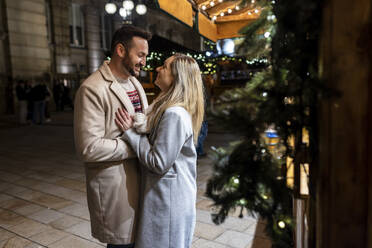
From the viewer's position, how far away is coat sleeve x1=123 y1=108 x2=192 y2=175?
1673mm

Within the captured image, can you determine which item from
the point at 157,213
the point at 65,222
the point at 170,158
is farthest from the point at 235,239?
the point at 65,222

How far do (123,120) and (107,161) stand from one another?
0.27 meters

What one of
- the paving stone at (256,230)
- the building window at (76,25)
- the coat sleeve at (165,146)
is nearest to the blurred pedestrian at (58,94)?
the building window at (76,25)

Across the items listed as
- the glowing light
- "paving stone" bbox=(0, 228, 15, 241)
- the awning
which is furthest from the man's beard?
"paving stone" bbox=(0, 228, 15, 241)

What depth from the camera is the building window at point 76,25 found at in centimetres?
2381

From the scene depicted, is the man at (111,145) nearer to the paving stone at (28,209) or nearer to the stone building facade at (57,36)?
the paving stone at (28,209)

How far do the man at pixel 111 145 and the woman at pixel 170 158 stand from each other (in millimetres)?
86

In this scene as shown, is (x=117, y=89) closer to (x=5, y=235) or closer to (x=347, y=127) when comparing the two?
(x=347, y=127)

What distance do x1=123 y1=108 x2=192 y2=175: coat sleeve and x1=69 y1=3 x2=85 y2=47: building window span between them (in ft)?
81.5

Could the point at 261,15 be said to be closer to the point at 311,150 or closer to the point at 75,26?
the point at 311,150

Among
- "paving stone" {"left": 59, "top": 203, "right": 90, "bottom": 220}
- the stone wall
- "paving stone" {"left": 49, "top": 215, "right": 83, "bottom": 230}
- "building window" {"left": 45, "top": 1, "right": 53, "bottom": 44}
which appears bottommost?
"paving stone" {"left": 49, "top": 215, "right": 83, "bottom": 230}

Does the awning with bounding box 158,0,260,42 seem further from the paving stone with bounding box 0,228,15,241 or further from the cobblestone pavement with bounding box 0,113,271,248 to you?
the paving stone with bounding box 0,228,15,241

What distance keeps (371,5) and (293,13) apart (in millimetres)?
242

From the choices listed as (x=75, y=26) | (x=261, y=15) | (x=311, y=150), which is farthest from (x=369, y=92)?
(x=75, y=26)
